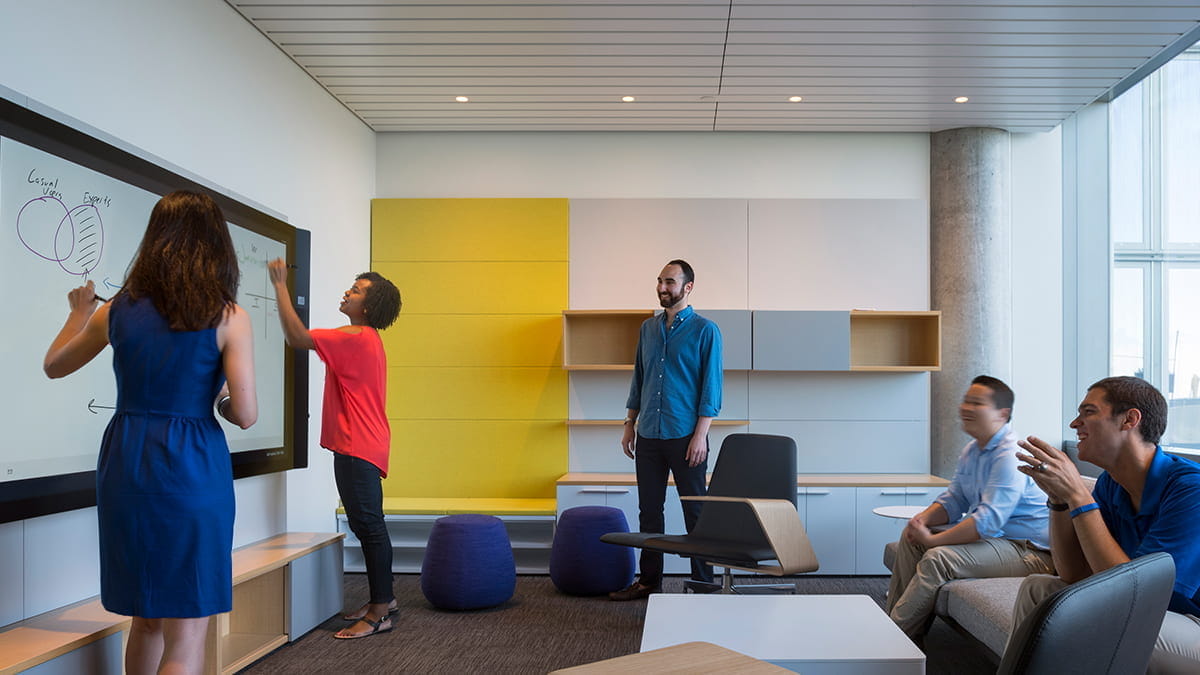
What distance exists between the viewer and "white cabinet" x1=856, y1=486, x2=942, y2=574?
6117mm

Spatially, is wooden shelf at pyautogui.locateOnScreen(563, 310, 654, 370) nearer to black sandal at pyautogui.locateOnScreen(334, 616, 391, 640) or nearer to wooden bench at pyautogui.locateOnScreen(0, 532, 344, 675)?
wooden bench at pyautogui.locateOnScreen(0, 532, 344, 675)

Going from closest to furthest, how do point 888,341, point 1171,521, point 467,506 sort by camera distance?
1. point 1171,521
2. point 467,506
3. point 888,341

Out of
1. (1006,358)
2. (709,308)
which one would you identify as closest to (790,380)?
(709,308)

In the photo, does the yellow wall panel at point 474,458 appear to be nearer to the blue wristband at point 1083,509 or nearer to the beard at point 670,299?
the beard at point 670,299

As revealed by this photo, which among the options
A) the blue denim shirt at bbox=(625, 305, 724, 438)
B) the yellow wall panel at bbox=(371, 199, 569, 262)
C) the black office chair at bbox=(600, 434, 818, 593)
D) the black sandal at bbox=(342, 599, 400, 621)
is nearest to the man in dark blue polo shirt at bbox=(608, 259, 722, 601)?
the blue denim shirt at bbox=(625, 305, 724, 438)

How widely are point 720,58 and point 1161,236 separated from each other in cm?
311

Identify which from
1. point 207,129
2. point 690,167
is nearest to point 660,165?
point 690,167

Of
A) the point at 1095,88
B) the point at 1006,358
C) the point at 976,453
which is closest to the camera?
the point at 976,453

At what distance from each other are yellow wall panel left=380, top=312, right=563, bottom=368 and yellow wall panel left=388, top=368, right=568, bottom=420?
63 mm

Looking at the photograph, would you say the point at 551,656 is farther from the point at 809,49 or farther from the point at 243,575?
the point at 809,49

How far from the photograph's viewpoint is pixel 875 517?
20.2 ft

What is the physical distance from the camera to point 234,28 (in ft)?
15.4

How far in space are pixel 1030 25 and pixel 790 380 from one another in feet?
9.04

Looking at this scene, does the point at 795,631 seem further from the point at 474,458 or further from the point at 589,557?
the point at 474,458
